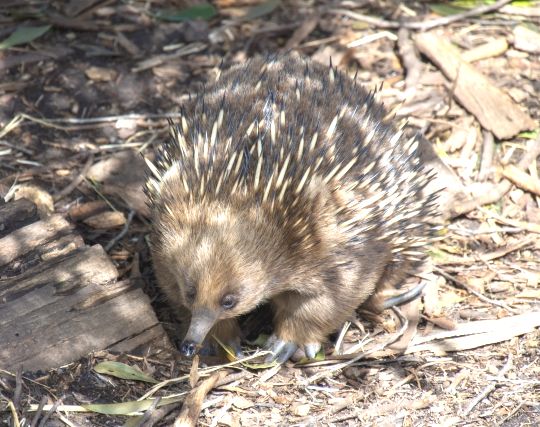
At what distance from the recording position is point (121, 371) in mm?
4141

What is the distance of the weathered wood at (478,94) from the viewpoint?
19.5 feet

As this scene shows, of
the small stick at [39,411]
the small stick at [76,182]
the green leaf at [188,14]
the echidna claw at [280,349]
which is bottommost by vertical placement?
the echidna claw at [280,349]

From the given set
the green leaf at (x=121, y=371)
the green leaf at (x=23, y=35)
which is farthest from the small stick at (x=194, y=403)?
the green leaf at (x=23, y=35)

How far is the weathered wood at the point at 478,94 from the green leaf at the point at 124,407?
308 cm

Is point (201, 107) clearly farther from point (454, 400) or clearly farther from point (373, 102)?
point (454, 400)

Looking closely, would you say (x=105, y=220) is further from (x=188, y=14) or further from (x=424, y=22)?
(x=424, y=22)

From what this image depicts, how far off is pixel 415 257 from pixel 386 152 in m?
0.74

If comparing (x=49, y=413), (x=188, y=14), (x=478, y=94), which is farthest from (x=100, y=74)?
(x=49, y=413)

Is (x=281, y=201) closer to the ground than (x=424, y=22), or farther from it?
farther from it

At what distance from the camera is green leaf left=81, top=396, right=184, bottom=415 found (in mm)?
3898

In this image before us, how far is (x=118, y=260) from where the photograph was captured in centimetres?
505

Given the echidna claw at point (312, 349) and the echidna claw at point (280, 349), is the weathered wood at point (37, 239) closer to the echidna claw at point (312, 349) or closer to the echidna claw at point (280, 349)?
the echidna claw at point (280, 349)

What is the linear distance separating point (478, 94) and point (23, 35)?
317 cm

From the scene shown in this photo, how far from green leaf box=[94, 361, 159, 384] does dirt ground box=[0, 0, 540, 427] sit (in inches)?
1.7
